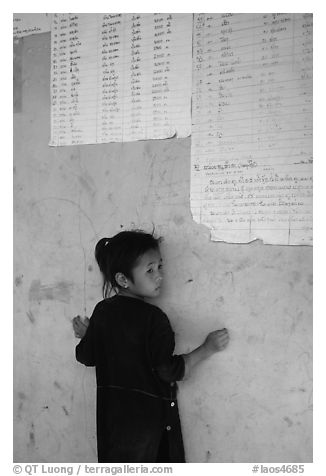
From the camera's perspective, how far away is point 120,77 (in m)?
1.60

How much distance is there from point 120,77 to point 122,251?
2.00 feet

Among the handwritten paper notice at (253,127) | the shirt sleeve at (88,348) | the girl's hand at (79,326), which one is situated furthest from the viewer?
the girl's hand at (79,326)

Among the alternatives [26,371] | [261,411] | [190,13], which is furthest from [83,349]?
[190,13]

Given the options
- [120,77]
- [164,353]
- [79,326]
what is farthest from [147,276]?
[120,77]

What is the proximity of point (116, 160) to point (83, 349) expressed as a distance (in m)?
0.65

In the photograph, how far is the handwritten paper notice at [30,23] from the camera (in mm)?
1702

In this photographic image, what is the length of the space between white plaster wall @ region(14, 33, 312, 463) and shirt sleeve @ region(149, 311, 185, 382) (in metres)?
0.12

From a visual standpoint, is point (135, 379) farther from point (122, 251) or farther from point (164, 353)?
point (122, 251)

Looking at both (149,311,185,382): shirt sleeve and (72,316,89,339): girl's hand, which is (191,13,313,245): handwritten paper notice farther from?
(72,316,89,339): girl's hand

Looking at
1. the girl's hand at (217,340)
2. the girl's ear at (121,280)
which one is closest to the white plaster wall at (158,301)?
the girl's hand at (217,340)

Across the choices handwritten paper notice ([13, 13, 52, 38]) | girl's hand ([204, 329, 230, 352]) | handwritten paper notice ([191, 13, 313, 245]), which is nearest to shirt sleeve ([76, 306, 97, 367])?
girl's hand ([204, 329, 230, 352])

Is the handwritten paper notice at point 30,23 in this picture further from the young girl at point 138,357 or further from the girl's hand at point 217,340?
the girl's hand at point 217,340

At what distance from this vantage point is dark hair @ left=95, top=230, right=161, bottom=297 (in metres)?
1.43
